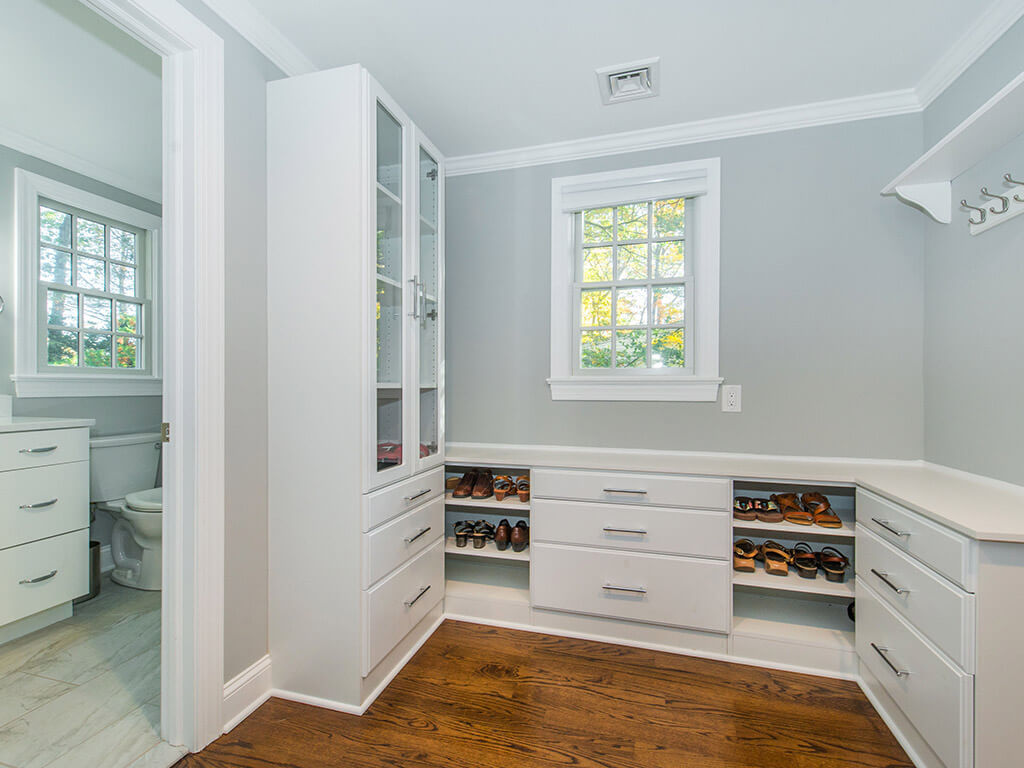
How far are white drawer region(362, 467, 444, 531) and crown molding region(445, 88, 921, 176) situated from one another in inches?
67.1

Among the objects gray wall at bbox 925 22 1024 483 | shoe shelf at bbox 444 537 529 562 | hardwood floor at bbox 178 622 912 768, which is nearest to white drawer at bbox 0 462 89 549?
hardwood floor at bbox 178 622 912 768

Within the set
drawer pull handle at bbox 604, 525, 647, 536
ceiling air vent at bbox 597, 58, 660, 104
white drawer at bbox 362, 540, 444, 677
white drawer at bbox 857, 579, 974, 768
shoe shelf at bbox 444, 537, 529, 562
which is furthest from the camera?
shoe shelf at bbox 444, 537, 529, 562

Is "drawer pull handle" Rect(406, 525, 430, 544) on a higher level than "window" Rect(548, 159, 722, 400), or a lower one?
lower

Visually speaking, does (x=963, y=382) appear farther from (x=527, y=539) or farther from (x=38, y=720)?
(x=38, y=720)

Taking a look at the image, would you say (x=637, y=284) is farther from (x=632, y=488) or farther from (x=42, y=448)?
(x=42, y=448)

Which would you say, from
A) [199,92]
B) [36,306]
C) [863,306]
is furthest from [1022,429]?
Answer: [36,306]

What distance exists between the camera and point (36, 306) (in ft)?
8.53

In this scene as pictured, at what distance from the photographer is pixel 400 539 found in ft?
6.23

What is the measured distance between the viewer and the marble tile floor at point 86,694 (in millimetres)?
1461

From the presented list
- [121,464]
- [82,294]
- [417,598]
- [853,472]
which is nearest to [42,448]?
[121,464]

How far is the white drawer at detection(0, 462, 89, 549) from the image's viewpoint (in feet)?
6.56

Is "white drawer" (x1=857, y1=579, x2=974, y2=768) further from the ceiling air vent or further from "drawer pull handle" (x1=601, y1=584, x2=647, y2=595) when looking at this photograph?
the ceiling air vent

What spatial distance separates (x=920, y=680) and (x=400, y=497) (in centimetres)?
175

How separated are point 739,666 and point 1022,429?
1.30 m
